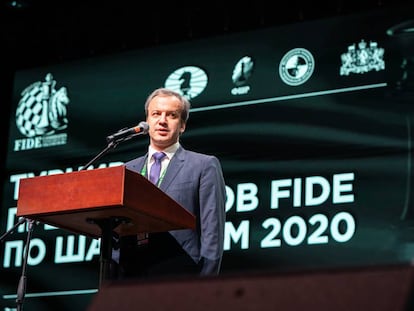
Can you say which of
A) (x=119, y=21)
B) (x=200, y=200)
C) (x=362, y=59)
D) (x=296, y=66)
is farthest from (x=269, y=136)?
(x=200, y=200)

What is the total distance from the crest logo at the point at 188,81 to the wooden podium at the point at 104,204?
2.35m

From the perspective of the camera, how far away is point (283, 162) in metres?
4.97

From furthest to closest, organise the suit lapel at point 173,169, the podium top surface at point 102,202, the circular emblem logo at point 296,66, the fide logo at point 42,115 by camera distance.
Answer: the fide logo at point 42,115 → the circular emblem logo at point 296,66 → the suit lapel at point 173,169 → the podium top surface at point 102,202

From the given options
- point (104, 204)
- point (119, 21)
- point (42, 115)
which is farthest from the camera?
point (119, 21)

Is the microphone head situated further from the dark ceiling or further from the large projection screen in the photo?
the dark ceiling

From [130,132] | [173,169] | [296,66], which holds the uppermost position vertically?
[296,66]

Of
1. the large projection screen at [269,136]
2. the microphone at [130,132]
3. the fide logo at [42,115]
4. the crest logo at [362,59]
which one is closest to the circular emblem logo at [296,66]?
the large projection screen at [269,136]

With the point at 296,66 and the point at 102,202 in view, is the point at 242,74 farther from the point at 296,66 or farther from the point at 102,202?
the point at 102,202

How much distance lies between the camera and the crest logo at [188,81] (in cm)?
538

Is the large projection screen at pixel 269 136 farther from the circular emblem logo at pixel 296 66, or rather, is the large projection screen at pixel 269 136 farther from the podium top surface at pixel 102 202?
the podium top surface at pixel 102 202

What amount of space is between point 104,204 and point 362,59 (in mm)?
2465

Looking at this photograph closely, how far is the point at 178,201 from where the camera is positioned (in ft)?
11.0

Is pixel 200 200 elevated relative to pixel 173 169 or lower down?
lower down

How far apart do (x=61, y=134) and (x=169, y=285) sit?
4357mm
